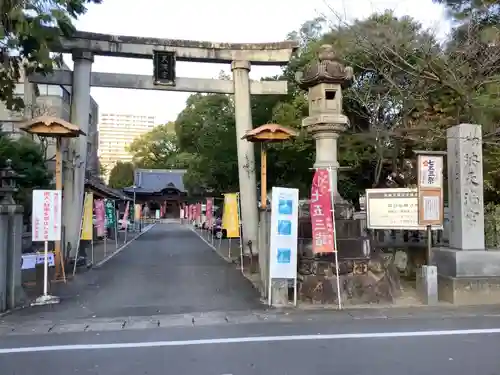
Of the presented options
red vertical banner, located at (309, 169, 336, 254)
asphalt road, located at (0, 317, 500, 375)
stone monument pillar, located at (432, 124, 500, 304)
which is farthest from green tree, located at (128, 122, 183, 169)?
asphalt road, located at (0, 317, 500, 375)

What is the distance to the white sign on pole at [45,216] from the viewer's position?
1138 cm

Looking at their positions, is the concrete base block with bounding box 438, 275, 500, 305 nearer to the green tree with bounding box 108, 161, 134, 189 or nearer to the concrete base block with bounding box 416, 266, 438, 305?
the concrete base block with bounding box 416, 266, 438, 305

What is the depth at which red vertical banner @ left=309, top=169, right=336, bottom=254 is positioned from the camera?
10.4 meters

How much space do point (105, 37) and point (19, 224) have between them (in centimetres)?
755

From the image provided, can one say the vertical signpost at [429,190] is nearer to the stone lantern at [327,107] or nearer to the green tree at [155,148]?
the stone lantern at [327,107]

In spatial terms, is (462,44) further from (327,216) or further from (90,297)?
(90,297)

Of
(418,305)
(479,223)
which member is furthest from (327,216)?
(479,223)

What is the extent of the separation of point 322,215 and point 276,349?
402cm

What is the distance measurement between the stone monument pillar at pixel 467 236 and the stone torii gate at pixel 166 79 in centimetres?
687

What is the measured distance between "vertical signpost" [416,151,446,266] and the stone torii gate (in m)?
6.66

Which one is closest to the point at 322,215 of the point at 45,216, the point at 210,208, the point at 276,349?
the point at 276,349

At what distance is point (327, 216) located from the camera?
34.3ft

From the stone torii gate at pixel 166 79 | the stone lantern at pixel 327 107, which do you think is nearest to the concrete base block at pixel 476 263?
the stone lantern at pixel 327 107

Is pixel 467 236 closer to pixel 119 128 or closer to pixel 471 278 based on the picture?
pixel 471 278
